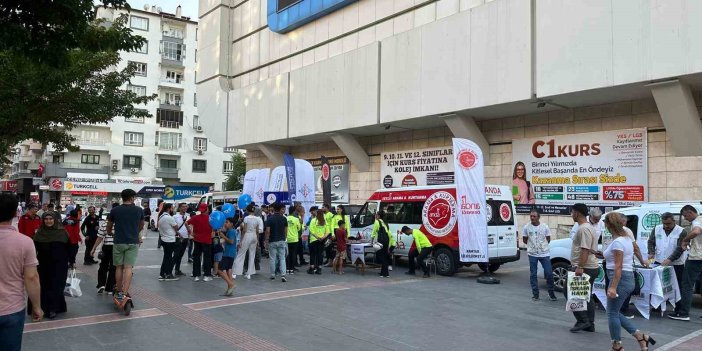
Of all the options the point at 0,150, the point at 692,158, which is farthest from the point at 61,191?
the point at 692,158

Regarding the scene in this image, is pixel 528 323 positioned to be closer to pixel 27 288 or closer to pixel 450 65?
pixel 27 288

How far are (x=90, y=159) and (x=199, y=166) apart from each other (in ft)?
35.8

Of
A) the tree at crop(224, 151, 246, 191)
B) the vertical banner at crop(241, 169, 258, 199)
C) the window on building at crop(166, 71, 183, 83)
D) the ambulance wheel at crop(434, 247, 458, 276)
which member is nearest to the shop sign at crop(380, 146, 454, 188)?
the vertical banner at crop(241, 169, 258, 199)

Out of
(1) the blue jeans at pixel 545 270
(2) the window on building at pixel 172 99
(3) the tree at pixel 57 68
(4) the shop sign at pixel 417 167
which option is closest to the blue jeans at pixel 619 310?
(1) the blue jeans at pixel 545 270

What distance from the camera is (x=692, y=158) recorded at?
16.2m

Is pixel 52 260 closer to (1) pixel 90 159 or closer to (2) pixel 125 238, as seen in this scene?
(2) pixel 125 238

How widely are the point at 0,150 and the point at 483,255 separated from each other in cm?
1266

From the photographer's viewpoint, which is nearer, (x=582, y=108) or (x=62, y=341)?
(x=62, y=341)

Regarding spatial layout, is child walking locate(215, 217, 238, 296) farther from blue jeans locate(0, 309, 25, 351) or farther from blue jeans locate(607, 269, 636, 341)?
blue jeans locate(607, 269, 636, 341)

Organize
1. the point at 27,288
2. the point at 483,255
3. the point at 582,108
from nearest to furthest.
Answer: the point at 27,288 → the point at 483,255 → the point at 582,108

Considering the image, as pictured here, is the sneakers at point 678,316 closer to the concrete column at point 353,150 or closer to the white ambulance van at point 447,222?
the white ambulance van at point 447,222

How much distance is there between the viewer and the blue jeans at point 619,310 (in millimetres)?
5828

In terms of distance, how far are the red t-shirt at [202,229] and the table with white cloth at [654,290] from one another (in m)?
7.59

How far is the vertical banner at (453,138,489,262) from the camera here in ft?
39.0
